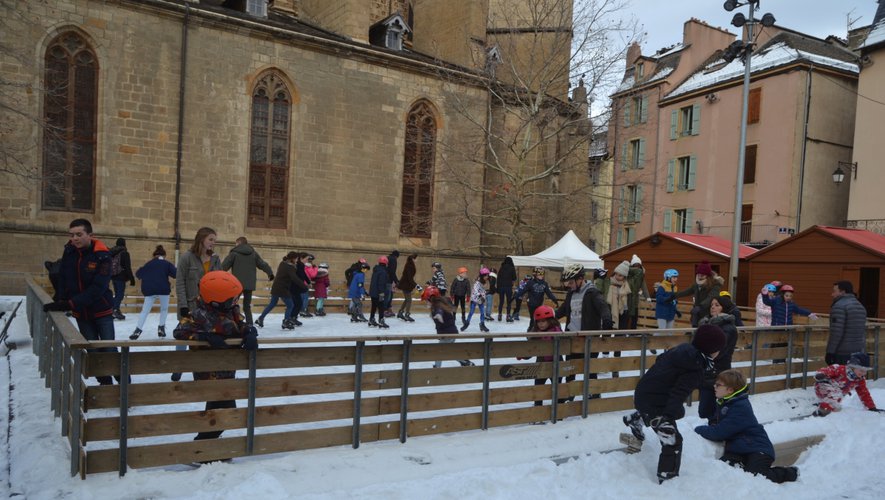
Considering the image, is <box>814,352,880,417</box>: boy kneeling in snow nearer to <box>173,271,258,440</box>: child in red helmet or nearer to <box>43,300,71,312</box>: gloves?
<box>173,271,258,440</box>: child in red helmet

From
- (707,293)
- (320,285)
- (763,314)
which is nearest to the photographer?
(707,293)

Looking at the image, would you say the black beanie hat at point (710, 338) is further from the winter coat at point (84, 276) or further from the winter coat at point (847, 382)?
the winter coat at point (84, 276)

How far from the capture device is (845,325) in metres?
8.79

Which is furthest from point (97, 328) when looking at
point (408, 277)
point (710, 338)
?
point (408, 277)

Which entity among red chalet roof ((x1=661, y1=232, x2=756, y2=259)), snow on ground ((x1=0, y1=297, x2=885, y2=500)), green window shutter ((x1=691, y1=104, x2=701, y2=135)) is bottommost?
snow on ground ((x1=0, y1=297, x2=885, y2=500))

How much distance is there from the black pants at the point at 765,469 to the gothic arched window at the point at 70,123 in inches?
778

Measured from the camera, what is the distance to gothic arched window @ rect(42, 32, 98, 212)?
1878cm

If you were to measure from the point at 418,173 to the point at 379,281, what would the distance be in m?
12.6

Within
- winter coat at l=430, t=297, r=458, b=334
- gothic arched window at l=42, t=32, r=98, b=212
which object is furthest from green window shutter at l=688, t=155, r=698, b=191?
gothic arched window at l=42, t=32, r=98, b=212

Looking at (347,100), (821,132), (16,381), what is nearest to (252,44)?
(347,100)

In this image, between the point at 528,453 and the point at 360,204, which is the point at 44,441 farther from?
the point at 360,204

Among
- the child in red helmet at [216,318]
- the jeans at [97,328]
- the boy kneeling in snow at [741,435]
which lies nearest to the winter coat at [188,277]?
the jeans at [97,328]

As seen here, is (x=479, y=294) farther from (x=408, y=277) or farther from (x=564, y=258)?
(x=564, y=258)

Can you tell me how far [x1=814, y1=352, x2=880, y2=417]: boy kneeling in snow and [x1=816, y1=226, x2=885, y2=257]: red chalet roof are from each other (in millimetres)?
9296
